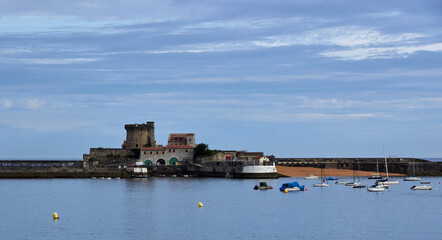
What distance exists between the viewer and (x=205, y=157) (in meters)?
125

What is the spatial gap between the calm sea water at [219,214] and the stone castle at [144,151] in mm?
41475

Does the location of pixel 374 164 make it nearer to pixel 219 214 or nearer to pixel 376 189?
pixel 376 189

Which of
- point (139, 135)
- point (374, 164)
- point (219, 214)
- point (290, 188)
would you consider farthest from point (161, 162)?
point (219, 214)

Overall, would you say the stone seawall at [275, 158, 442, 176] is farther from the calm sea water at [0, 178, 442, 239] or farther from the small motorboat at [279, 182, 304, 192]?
the calm sea water at [0, 178, 442, 239]

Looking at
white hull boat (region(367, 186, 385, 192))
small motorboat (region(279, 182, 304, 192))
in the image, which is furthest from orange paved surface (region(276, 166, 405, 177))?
white hull boat (region(367, 186, 385, 192))

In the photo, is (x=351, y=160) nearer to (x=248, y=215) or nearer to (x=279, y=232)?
(x=248, y=215)

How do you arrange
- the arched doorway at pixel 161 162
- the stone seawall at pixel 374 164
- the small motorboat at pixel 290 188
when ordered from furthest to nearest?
the stone seawall at pixel 374 164 → the arched doorway at pixel 161 162 → the small motorboat at pixel 290 188

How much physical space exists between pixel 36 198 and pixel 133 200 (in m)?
12.0

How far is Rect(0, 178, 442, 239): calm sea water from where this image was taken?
45906 millimetres

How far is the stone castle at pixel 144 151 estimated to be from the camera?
128 meters

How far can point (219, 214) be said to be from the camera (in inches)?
2244

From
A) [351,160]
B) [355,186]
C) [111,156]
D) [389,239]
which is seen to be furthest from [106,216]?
[351,160]

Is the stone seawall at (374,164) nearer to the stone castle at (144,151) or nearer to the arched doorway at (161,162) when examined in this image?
the stone castle at (144,151)

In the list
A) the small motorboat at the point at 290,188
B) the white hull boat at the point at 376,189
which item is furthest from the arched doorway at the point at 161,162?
the white hull boat at the point at 376,189
